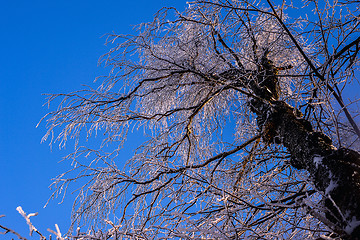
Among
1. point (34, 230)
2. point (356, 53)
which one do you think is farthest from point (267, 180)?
point (34, 230)

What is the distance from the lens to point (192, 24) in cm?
443

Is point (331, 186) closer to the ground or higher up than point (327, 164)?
closer to the ground

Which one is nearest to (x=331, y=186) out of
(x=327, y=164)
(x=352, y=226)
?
(x=327, y=164)

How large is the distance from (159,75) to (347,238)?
2865mm

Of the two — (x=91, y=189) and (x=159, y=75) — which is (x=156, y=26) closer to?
(x=159, y=75)

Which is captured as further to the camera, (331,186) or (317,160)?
(317,160)

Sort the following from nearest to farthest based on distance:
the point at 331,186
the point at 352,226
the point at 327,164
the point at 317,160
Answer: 1. the point at 352,226
2. the point at 331,186
3. the point at 327,164
4. the point at 317,160

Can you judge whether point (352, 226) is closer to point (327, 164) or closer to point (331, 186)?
point (331, 186)

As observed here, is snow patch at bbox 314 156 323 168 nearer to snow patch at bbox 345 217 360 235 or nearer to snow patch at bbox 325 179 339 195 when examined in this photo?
snow patch at bbox 325 179 339 195

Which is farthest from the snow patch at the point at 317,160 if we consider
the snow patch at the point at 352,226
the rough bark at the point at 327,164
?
the snow patch at the point at 352,226

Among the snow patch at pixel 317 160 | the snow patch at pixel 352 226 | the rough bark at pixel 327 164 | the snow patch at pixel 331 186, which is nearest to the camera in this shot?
the snow patch at pixel 352 226

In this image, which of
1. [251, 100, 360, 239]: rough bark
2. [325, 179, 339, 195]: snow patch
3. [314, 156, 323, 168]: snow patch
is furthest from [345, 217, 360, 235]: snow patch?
[314, 156, 323, 168]: snow patch

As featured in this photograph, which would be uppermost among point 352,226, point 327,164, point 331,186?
point 327,164

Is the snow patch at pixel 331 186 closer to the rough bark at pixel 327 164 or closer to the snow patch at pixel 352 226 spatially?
the rough bark at pixel 327 164
